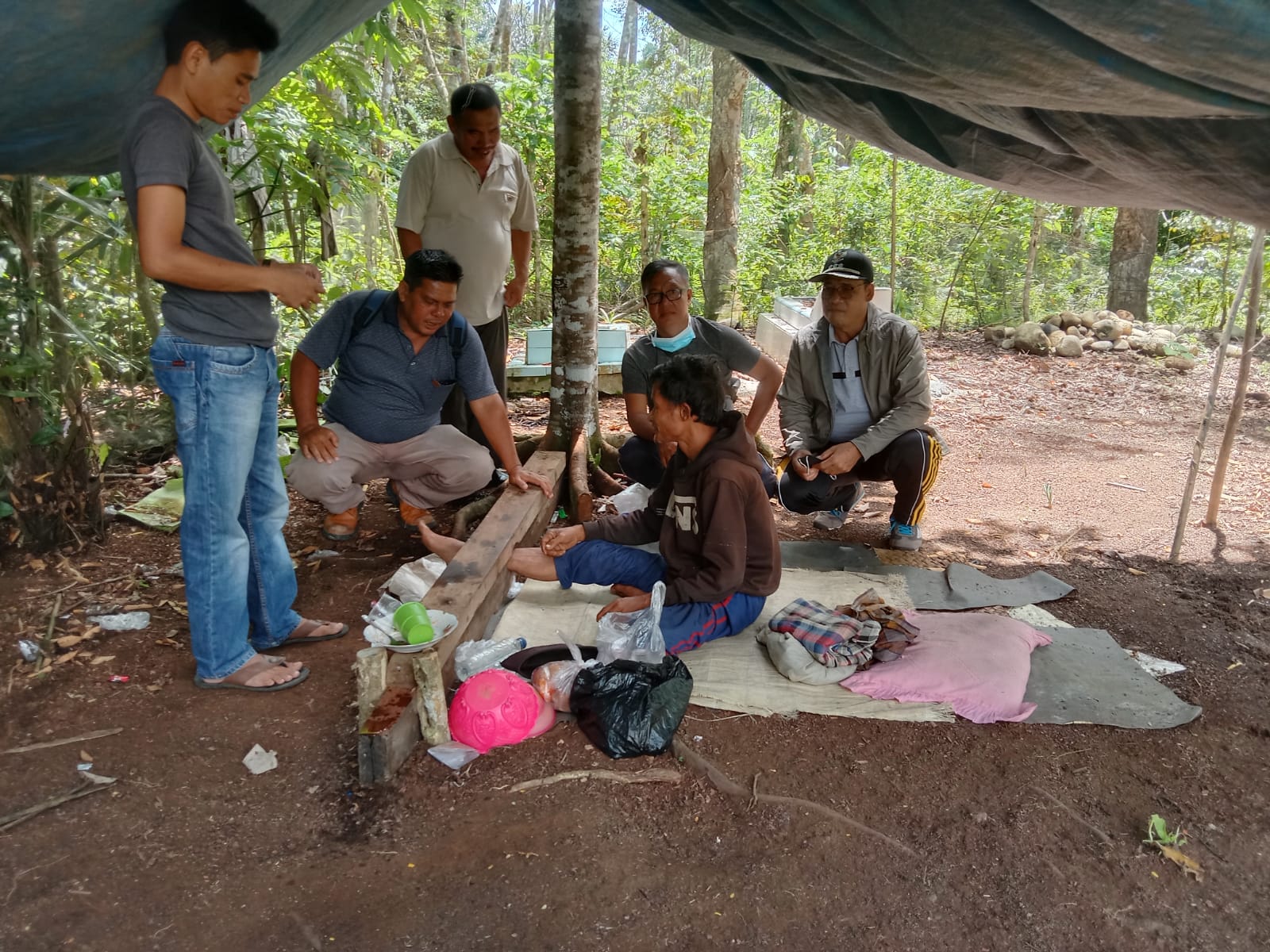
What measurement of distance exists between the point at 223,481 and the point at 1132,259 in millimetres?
11543

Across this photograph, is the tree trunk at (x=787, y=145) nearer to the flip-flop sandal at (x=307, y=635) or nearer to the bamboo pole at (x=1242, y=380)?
the bamboo pole at (x=1242, y=380)

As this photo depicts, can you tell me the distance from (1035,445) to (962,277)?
595 centimetres

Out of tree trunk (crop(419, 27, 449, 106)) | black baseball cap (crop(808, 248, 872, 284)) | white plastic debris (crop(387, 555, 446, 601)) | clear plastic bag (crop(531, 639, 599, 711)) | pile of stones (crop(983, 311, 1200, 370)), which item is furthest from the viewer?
tree trunk (crop(419, 27, 449, 106))

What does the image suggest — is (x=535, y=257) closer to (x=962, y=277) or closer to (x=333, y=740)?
(x=962, y=277)

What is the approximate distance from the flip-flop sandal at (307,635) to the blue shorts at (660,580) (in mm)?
866

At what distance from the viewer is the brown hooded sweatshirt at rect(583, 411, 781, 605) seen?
2.87 metres

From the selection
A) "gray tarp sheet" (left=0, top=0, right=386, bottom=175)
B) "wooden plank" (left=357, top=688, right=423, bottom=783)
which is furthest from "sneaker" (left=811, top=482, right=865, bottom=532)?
"gray tarp sheet" (left=0, top=0, right=386, bottom=175)

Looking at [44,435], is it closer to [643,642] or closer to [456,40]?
[643,642]

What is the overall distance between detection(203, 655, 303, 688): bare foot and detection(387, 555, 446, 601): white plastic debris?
2.07ft

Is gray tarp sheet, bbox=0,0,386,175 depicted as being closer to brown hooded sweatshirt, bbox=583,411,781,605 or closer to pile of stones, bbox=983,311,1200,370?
brown hooded sweatshirt, bbox=583,411,781,605

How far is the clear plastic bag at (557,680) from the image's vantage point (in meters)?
2.66

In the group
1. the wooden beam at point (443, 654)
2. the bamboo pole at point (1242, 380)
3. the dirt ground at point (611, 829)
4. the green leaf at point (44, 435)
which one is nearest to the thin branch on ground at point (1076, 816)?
the dirt ground at point (611, 829)

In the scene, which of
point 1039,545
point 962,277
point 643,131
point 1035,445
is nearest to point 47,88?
point 1039,545

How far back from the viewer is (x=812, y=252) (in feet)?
40.3
